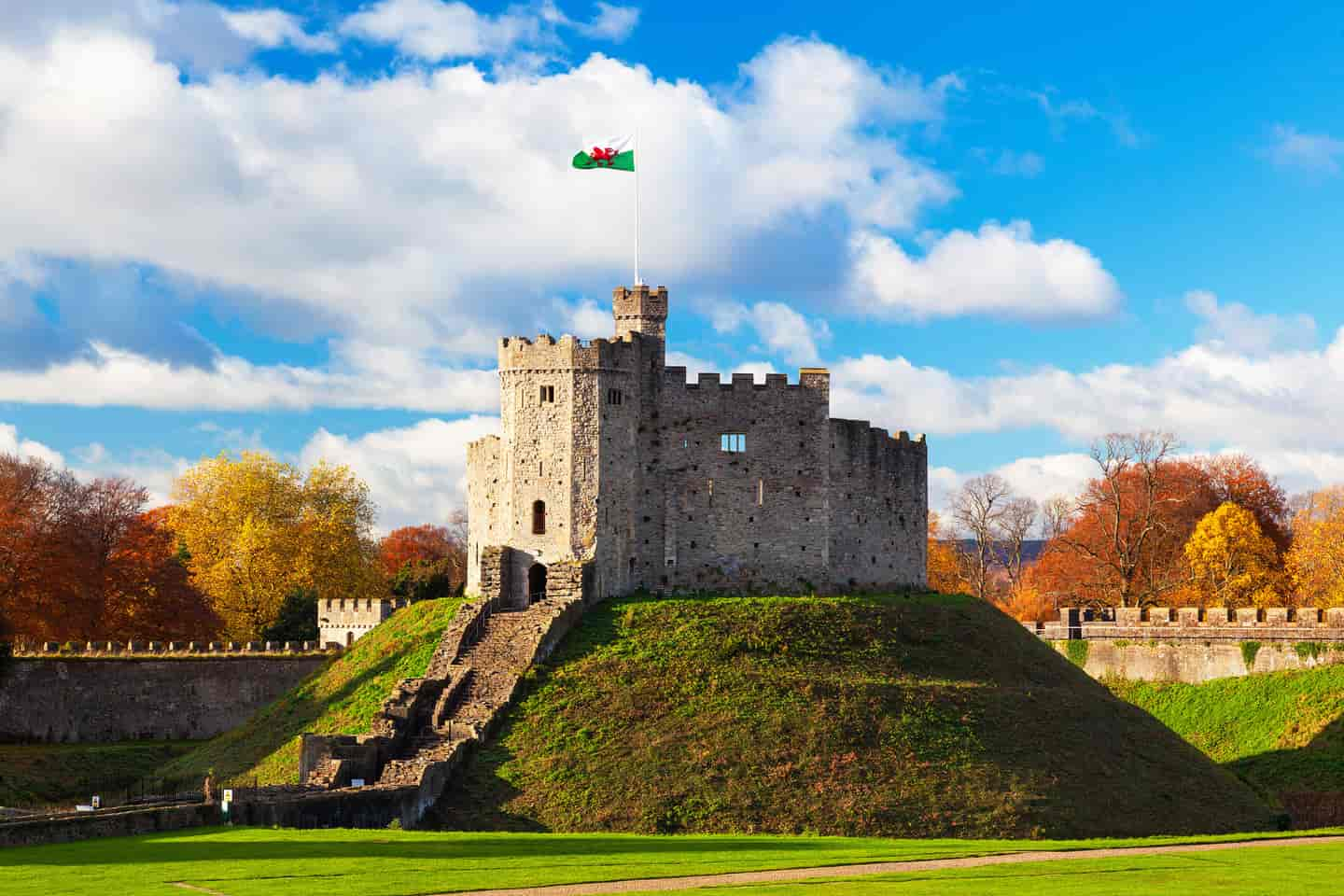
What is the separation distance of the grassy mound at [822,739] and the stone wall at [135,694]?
82.5ft

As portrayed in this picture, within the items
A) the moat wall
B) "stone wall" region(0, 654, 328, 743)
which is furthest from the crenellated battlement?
the moat wall

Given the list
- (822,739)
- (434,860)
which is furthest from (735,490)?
(434,860)

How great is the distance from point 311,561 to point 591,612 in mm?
44814

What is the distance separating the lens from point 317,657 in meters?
75.8

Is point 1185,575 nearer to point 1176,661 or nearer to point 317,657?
point 1176,661

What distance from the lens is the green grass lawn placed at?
28391 millimetres

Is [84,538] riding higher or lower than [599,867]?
higher

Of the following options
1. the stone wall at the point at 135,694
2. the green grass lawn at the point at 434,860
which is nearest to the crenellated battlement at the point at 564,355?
the stone wall at the point at 135,694

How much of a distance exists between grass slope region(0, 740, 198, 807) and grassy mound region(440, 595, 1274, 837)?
22.3m

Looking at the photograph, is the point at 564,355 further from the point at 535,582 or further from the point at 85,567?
the point at 85,567

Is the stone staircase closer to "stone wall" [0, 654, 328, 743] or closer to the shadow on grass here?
the shadow on grass

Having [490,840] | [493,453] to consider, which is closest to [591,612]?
[493,453]

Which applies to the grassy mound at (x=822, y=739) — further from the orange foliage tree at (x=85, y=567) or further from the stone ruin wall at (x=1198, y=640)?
the orange foliage tree at (x=85, y=567)

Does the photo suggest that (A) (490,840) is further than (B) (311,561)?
No
